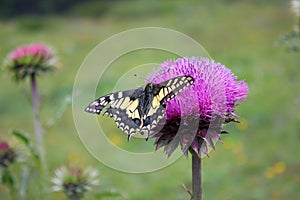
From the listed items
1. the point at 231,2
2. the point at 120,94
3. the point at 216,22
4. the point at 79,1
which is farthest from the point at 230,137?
the point at 79,1

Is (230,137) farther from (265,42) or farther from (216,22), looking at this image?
(216,22)

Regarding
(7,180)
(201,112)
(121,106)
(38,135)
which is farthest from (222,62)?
(201,112)

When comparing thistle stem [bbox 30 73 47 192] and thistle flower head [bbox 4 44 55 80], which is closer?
thistle stem [bbox 30 73 47 192]

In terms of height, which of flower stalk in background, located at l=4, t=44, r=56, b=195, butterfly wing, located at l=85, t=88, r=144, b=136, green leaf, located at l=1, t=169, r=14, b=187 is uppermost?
flower stalk in background, located at l=4, t=44, r=56, b=195

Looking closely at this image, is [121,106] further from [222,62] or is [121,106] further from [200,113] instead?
[222,62]

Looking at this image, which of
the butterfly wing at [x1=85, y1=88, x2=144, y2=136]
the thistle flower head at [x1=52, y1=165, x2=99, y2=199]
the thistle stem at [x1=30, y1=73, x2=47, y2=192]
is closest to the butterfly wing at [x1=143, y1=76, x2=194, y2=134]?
the butterfly wing at [x1=85, y1=88, x2=144, y2=136]

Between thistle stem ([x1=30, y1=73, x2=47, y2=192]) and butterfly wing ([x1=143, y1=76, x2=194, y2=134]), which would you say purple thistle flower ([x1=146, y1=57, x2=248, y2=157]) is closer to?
butterfly wing ([x1=143, y1=76, x2=194, y2=134])
